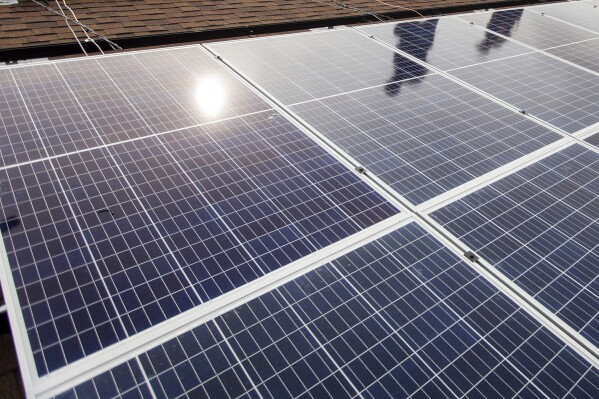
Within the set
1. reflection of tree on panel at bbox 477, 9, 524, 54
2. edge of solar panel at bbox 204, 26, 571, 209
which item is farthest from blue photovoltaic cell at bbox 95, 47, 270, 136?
reflection of tree on panel at bbox 477, 9, 524, 54

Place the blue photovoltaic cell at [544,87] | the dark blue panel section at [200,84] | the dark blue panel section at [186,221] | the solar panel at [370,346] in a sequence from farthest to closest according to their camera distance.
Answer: the blue photovoltaic cell at [544,87] → the dark blue panel section at [200,84] → the dark blue panel section at [186,221] → the solar panel at [370,346]

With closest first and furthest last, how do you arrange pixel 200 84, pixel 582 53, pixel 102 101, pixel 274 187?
pixel 274 187
pixel 102 101
pixel 200 84
pixel 582 53

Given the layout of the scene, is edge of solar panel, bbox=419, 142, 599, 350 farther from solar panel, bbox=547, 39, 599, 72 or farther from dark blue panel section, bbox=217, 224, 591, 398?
solar panel, bbox=547, 39, 599, 72

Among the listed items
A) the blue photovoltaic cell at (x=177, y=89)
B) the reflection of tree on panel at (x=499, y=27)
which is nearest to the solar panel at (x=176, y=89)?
the blue photovoltaic cell at (x=177, y=89)

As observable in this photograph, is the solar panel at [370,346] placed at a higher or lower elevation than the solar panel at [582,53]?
lower

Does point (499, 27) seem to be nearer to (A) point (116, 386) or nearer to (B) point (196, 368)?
(B) point (196, 368)

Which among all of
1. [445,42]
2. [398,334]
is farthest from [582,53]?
[398,334]

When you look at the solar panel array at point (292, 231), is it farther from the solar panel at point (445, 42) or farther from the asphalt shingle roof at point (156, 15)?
the asphalt shingle roof at point (156, 15)
